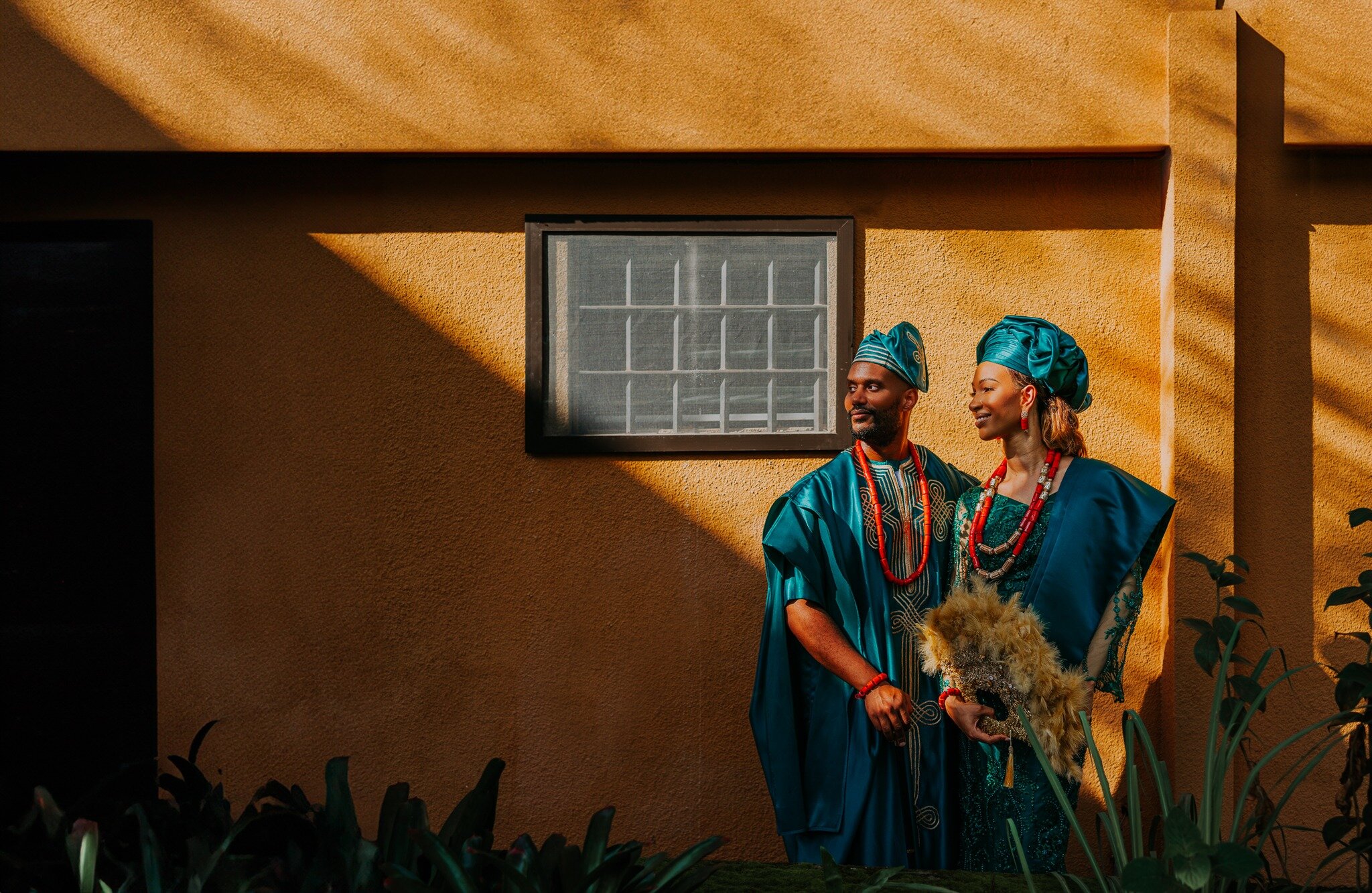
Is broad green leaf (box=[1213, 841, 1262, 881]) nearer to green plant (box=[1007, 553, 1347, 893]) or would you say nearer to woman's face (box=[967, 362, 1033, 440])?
green plant (box=[1007, 553, 1347, 893])

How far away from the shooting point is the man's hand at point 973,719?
262 cm

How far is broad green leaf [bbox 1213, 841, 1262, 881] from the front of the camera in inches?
74.7

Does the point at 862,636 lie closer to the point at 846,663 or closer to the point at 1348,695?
the point at 846,663

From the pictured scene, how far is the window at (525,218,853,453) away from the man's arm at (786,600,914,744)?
0.94 metres

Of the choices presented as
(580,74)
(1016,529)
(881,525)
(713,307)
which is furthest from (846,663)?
(580,74)

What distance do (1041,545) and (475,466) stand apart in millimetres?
1769

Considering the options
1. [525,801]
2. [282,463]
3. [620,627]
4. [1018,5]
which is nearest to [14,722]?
[282,463]

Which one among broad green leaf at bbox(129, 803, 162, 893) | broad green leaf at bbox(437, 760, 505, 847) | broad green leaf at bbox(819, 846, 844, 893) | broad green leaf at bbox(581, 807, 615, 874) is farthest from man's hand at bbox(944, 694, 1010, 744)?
broad green leaf at bbox(129, 803, 162, 893)

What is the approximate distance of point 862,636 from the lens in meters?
2.90

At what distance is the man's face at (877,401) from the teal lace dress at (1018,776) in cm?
30

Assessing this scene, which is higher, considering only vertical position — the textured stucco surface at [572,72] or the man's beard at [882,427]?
the textured stucco surface at [572,72]

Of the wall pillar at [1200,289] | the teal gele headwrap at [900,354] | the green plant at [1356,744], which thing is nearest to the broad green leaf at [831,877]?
the green plant at [1356,744]

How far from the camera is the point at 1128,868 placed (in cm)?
197

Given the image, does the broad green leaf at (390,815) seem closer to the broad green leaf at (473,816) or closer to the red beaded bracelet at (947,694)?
the broad green leaf at (473,816)
